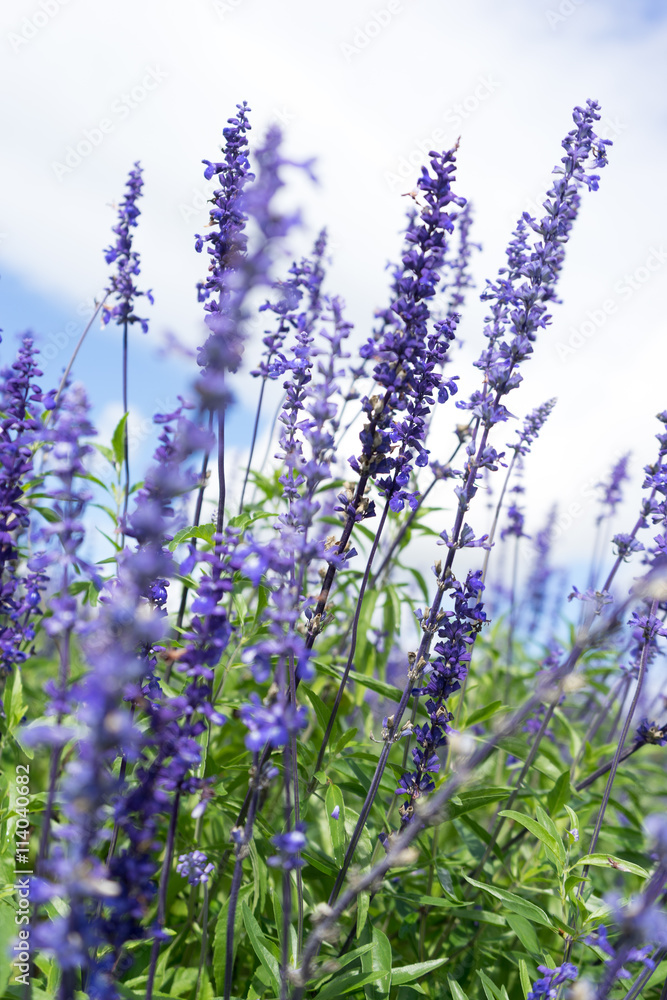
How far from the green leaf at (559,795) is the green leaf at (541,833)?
770mm

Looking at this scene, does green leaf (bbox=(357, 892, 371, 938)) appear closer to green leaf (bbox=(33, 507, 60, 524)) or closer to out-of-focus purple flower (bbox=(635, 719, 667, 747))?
out-of-focus purple flower (bbox=(635, 719, 667, 747))

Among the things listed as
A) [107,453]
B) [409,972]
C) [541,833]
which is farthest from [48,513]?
[541,833]

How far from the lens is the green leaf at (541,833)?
10.8 feet

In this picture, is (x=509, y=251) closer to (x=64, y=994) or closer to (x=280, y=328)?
(x=280, y=328)

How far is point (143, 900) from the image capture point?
73.3 inches

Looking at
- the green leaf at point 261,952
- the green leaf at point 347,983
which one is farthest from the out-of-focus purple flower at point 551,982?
the green leaf at point 261,952

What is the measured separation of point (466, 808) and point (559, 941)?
158cm

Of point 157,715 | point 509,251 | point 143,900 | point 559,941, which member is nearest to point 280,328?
point 509,251

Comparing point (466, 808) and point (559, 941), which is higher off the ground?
point (466, 808)

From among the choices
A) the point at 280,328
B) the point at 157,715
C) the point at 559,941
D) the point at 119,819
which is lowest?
the point at 559,941

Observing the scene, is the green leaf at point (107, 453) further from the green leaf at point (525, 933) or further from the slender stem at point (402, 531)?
the green leaf at point (525, 933)

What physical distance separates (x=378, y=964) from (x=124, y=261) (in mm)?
4504

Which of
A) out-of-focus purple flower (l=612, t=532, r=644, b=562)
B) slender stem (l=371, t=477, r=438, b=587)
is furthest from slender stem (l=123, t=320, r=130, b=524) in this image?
out-of-focus purple flower (l=612, t=532, r=644, b=562)

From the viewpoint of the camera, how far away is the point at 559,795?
421cm
